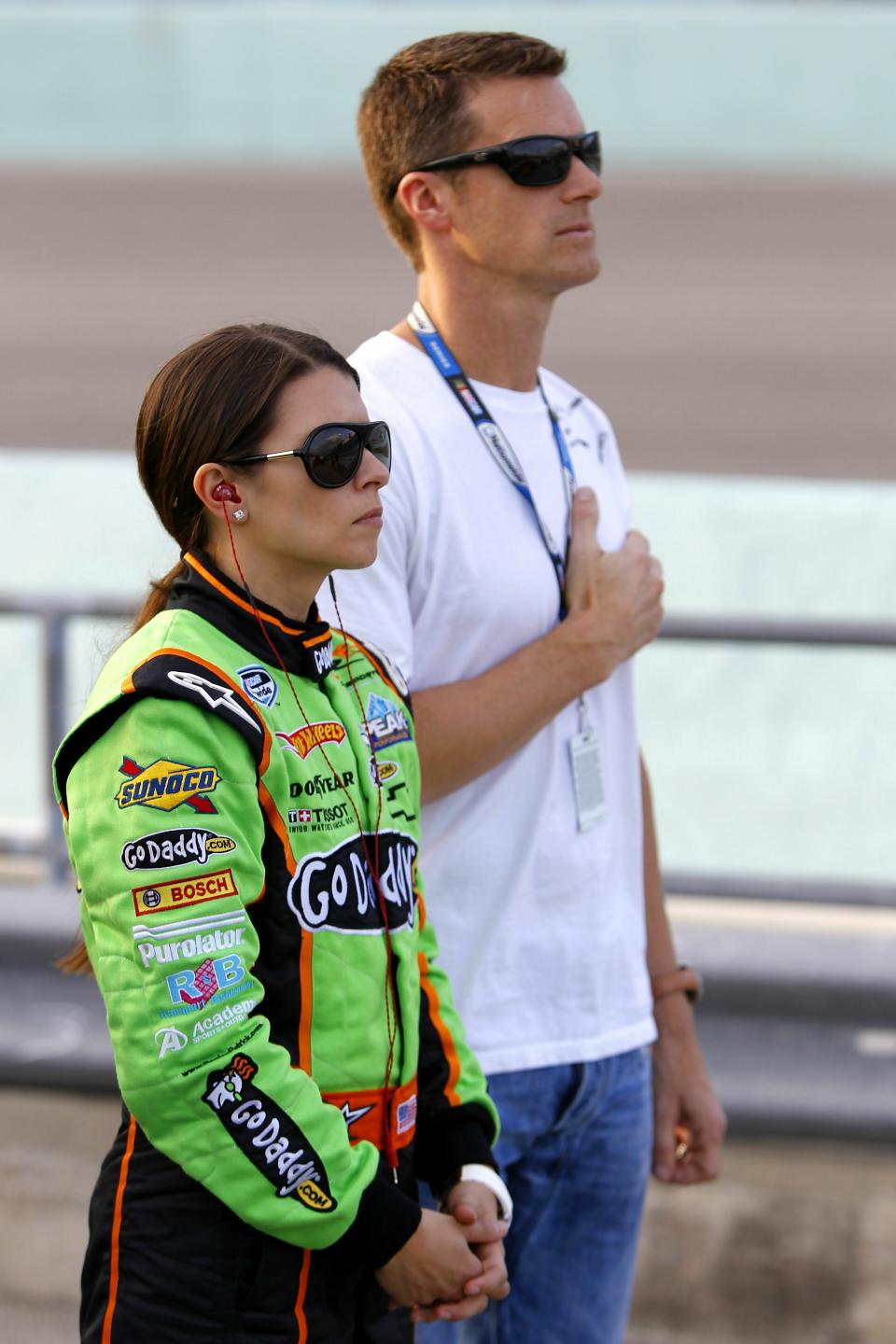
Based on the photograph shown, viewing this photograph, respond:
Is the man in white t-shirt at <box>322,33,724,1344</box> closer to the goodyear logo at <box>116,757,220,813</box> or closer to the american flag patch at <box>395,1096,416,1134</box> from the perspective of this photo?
the american flag patch at <box>395,1096,416,1134</box>

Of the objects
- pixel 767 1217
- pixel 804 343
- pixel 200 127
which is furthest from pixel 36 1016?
pixel 200 127

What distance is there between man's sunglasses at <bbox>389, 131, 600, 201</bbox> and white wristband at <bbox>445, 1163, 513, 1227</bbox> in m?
1.21

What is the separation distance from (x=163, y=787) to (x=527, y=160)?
1054 millimetres

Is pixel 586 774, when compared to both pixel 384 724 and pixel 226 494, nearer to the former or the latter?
pixel 384 724

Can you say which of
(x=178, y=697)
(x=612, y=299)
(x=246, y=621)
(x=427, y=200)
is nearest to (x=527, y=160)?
(x=427, y=200)

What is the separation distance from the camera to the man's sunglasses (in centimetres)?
226

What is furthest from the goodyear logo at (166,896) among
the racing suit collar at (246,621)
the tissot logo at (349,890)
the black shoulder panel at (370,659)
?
the black shoulder panel at (370,659)

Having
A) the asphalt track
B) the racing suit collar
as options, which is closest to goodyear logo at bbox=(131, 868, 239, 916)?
the racing suit collar

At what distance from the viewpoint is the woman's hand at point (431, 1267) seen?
1.71 meters

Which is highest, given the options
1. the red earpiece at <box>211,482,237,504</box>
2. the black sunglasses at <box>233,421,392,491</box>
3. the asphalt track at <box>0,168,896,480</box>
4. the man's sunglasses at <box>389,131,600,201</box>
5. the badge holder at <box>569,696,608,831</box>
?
the man's sunglasses at <box>389,131,600,201</box>

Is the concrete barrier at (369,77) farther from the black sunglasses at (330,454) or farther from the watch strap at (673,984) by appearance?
the black sunglasses at (330,454)

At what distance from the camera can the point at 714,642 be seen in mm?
3934

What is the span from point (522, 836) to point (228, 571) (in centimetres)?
64

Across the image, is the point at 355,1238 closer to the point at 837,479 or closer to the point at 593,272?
the point at 593,272
